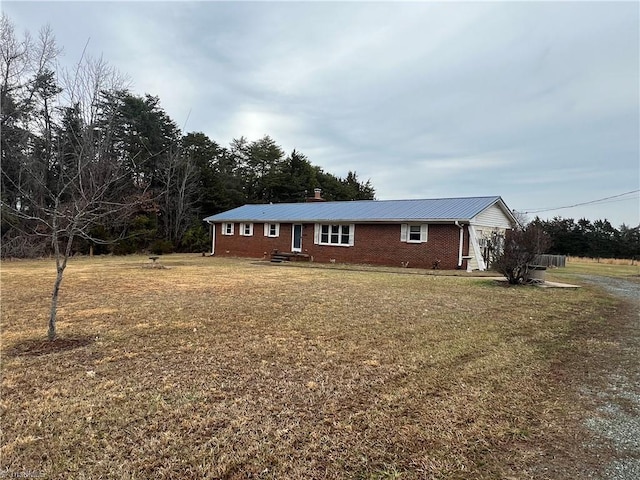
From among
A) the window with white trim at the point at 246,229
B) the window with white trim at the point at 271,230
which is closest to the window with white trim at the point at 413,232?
the window with white trim at the point at 271,230

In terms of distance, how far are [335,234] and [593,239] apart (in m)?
38.2

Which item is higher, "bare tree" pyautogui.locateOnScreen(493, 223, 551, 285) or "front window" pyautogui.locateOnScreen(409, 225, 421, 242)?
"front window" pyautogui.locateOnScreen(409, 225, 421, 242)

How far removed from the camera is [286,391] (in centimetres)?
369

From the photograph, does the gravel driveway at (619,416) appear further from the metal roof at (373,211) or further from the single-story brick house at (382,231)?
the metal roof at (373,211)

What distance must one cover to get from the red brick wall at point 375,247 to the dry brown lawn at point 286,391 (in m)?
10.2

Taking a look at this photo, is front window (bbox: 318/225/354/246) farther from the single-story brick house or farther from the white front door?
the white front door

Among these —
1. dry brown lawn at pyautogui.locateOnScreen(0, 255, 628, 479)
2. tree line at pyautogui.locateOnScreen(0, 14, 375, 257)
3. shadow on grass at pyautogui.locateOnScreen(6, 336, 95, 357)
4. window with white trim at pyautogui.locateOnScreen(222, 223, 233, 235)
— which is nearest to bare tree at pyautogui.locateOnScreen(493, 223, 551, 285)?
dry brown lawn at pyautogui.locateOnScreen(0, 255, 628, 479)

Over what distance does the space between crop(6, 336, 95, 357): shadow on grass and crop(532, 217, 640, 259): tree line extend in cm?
4658

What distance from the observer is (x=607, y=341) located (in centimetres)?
586

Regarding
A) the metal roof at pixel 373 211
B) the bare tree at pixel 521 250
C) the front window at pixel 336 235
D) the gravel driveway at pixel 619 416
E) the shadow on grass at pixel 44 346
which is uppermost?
the metal roof at pixel 373 211

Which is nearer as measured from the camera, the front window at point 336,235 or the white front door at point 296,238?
the front window at point 336,235

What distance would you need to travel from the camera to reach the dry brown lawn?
2.57m

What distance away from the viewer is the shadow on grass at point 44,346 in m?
4.69

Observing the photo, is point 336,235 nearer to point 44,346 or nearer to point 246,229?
point 246,229
